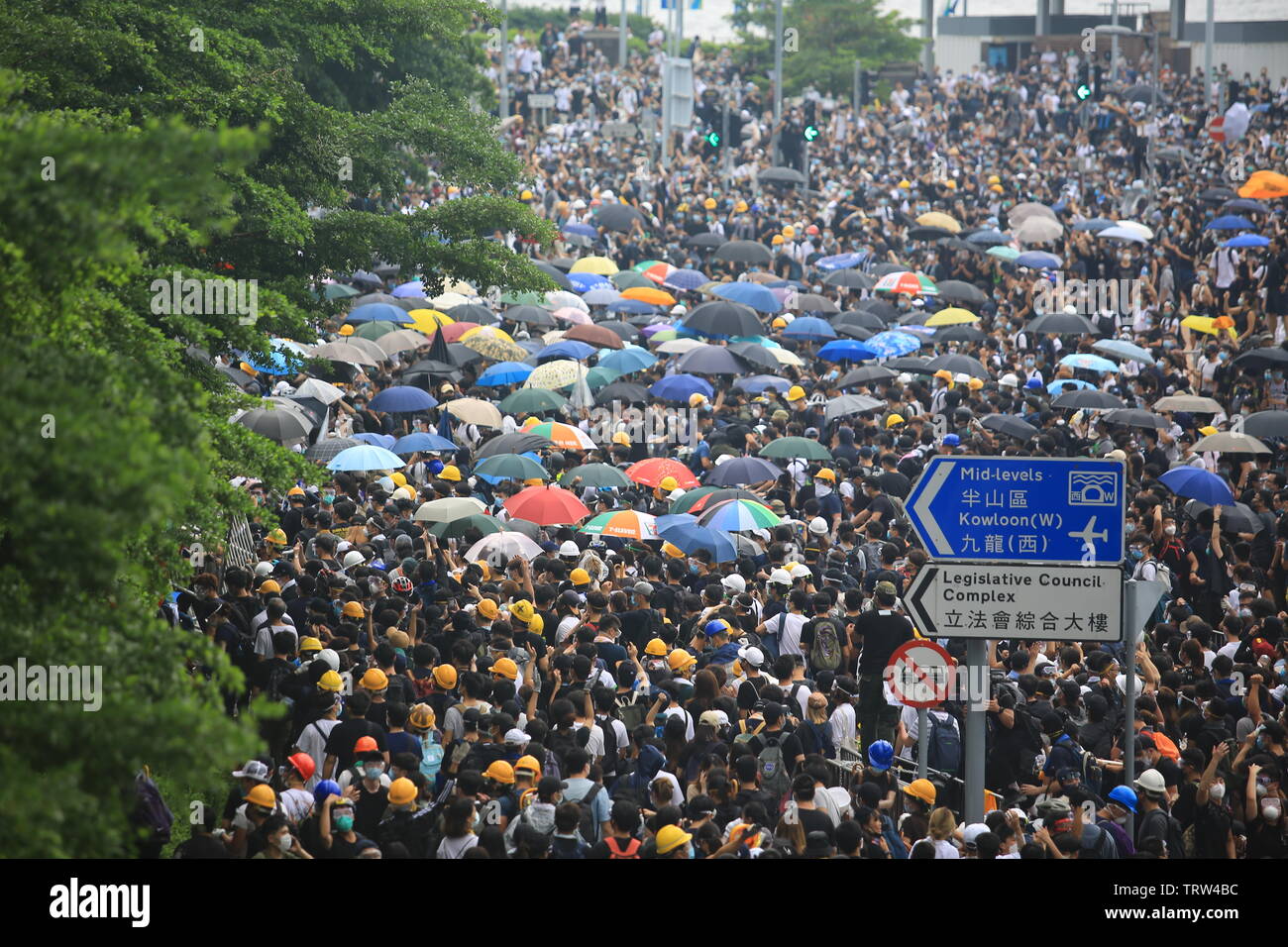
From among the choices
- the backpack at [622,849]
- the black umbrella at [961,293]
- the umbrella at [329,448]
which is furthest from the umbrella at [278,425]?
the black umbrella at [961,293]

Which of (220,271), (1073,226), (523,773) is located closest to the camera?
(523,773)

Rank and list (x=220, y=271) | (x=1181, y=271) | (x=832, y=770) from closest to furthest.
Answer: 1. (x=832, y=770)
2. (x=220, y=271)
3. (x=1181, y=271)

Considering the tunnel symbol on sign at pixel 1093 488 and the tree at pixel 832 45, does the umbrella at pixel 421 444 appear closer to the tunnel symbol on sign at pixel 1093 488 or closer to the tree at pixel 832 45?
the tunnel symbol on sign at pixel 1093 488

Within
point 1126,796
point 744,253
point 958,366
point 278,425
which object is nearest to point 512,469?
point 278,425

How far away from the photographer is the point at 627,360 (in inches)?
855

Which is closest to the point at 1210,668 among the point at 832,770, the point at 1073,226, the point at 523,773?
the point at 832,770

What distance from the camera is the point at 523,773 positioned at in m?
8.88

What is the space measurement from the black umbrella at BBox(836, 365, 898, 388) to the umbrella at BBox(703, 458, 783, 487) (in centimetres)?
539

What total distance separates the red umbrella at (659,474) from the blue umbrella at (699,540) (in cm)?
223

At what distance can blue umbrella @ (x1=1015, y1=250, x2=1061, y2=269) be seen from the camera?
99.3 feet

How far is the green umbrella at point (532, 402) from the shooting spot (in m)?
18.6

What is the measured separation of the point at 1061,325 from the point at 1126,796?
16.8 metres

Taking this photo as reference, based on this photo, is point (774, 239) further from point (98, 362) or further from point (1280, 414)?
point (98, 362)

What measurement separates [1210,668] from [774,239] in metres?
23.9
